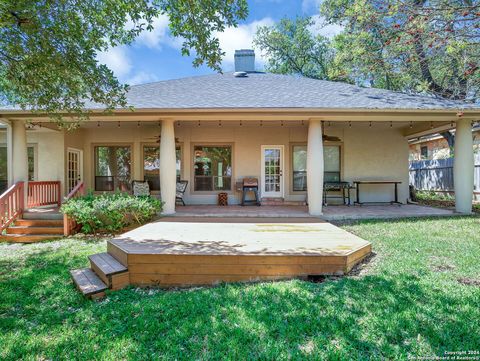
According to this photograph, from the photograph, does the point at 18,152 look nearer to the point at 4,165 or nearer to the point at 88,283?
the point at 4,165

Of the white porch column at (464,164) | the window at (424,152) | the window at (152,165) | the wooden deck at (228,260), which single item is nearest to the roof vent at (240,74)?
the window at (152,165)

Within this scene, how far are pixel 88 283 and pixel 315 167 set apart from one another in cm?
572

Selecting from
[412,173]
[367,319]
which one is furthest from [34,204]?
[412,173]

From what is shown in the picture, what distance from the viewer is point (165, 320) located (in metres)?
2.53

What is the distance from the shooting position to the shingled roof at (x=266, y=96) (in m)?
6.92

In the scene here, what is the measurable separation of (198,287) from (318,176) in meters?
4.85

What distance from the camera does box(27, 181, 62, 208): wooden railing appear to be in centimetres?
727

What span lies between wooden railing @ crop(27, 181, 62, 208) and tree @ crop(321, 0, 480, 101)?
9251 mm

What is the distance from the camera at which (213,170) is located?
32.2 ft

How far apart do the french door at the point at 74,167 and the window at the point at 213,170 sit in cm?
413

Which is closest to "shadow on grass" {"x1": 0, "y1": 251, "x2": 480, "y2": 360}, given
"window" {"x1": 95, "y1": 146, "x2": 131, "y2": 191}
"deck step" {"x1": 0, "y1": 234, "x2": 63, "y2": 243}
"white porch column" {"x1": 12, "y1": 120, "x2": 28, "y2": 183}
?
"deck step" {"x1": 0, "y1": 234, "x2": 63, "y2": 243}

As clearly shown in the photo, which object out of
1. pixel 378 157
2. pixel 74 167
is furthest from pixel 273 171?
pixel 74 167

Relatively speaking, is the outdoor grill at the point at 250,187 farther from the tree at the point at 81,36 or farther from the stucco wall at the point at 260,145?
the tree at the point at 81,36

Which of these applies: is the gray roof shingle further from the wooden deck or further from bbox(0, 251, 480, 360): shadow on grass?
bbox(0, 251, 480, 360): shadow on grass
